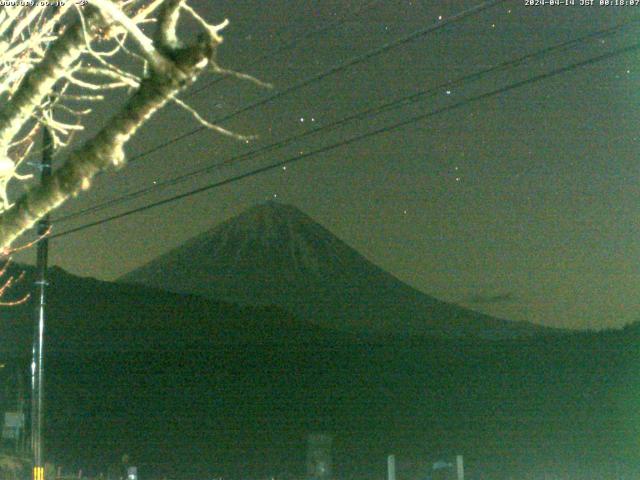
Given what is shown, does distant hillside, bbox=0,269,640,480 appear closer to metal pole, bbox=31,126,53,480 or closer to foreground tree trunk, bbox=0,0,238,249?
metal pole, bbox=31,126,53,480

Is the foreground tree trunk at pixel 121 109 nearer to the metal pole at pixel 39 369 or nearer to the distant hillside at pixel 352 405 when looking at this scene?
the metal pole at pixel 39 369

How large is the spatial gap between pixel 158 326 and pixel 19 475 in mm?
51419

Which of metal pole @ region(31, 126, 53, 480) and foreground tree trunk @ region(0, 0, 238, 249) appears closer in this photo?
foreground tree trunk @ region(0, 0, 238, 249)

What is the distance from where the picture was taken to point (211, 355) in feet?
171

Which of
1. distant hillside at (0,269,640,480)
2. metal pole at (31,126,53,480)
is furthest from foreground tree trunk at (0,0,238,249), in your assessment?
distant hillside at (0,269,640,480)

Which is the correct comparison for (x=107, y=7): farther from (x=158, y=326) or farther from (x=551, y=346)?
(x=158, y=326)

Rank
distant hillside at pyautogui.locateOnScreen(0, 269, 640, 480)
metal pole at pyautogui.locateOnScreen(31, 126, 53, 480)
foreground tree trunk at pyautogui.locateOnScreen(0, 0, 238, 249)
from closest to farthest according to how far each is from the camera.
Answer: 1. foreground tree trunk at pyautogui.locateOnScreen(0, 0, 238, 249)
2. metal pole at pyautogui.locateOnScreen(31, 126, 53, 480)
3. distant hillside at pyautogui.locateOnScreen(0, 269, 640, 480)

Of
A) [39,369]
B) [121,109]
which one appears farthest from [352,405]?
[121,109]

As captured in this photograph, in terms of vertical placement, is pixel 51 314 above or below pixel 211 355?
above

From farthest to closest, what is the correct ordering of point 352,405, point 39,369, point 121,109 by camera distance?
point 352,405
point 39,369
point 121,109

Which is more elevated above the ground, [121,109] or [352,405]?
[121,109]

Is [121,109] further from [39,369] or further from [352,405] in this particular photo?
[352,405]

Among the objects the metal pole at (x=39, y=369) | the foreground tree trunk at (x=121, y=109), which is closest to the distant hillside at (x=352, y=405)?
the metal pole at (x=39, y=369)

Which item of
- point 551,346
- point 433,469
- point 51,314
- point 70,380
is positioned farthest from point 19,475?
point 51,314
